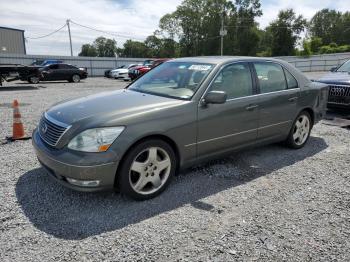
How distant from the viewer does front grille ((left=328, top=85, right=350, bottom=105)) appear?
7.61 meters

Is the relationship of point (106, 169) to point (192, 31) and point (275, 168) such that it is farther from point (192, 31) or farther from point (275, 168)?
point (192, 31)

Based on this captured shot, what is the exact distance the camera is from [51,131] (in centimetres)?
339

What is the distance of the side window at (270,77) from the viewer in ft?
15.0

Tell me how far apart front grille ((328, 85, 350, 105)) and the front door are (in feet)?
14.8

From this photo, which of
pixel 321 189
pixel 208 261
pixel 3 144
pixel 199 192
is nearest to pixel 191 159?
pixel 199 192

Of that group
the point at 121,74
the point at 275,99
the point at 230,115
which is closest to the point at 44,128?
the point at 230,115

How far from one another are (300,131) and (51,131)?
4173mm

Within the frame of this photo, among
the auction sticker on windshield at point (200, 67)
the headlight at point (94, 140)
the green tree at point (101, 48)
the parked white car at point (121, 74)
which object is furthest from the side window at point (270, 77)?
the green tree at point (101, 48)

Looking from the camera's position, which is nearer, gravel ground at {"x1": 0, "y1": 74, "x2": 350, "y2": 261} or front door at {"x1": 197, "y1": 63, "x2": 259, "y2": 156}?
gravel ground at {"x1": 0, "y1": 74, "x2": 350, "y2": 261}

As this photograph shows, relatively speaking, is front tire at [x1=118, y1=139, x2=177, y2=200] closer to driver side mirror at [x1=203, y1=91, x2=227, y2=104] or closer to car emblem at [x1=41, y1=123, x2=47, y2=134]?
driver side mirror at [x1=203, y1=91, x2=227, y2=104]

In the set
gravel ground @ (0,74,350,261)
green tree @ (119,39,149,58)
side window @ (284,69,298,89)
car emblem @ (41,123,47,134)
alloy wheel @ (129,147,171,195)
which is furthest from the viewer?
green tree @ (119,39,149,58)

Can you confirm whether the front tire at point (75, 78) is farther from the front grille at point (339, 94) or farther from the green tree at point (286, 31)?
the green tree at point (286, 31)

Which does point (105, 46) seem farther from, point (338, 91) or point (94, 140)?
point (94, 140)

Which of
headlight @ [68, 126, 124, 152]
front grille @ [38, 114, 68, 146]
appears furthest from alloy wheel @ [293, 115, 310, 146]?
front grille @ [38, 114, 68, 146]
